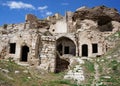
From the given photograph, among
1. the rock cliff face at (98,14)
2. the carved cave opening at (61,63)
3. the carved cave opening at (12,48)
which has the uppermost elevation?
the rock cliff face at (98,14)

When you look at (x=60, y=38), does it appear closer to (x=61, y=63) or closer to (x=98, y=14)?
(x=98, y=14)

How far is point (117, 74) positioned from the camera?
651 inches

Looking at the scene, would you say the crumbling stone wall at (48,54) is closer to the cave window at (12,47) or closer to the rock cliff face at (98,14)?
the cave window at (12,47)

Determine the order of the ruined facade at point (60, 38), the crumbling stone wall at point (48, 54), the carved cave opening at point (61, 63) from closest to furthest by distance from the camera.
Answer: the crumbling stone wall at point (48, 54)
the ruined facade at point (60, 38)
the carved cave opening at point (61, 63)

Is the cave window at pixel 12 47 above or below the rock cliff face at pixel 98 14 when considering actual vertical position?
below

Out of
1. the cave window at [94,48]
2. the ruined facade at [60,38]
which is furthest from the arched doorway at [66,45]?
the cave window at [94,48]

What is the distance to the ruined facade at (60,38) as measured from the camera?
2239cm

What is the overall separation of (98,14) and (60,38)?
703 centimetres

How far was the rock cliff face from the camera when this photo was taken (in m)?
33.7

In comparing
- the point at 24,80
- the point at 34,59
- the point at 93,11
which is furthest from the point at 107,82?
the point at 93,11

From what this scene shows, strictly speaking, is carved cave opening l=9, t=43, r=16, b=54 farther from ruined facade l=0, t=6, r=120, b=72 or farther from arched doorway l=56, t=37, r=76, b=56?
arched doorway l=56, t=37, r=76, b=56

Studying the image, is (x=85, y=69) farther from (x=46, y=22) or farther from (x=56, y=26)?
(x=46, y=22)

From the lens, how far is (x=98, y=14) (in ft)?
110

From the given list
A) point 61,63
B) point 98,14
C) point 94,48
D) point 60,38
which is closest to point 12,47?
point 61,63
